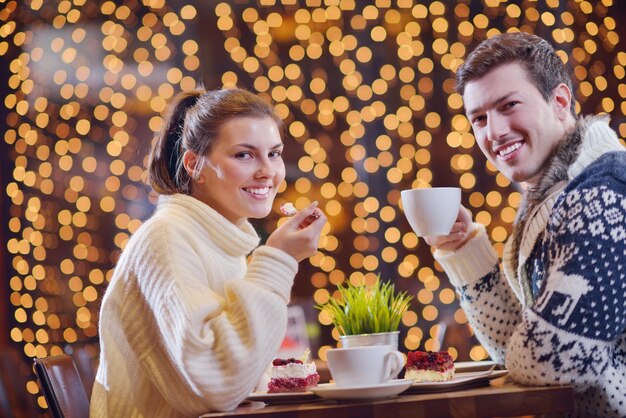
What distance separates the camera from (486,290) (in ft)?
5.44

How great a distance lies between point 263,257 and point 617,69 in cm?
285

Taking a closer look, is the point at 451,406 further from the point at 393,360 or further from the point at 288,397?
A: the point at 288,397

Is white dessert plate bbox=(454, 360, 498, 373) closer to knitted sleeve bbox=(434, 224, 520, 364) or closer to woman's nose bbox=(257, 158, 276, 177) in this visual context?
knitted sleeve bbox=(434, 224, 520, 364)

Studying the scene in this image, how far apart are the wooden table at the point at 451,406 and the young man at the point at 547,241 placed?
0.20ft

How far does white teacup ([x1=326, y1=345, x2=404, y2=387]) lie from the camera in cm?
124

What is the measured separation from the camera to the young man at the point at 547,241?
1288mm

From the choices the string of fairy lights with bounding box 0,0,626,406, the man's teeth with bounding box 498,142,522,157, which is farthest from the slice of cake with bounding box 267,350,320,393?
the string of fairy lights with bounding box 0,0,626,406

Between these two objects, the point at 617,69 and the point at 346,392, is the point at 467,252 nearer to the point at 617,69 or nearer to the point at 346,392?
the point at 346,392

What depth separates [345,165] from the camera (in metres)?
3.91

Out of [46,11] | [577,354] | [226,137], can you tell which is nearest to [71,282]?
[46,11]

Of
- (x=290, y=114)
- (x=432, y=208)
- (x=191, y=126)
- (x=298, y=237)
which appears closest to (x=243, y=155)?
(x=191, y=126)

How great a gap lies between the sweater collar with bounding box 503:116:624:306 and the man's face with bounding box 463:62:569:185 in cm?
4

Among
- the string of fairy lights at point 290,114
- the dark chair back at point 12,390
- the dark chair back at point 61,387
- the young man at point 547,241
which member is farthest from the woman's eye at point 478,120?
the string of fairy lights at point 290,114

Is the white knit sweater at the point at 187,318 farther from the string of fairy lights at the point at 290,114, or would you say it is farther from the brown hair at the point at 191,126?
the string of fairy lights at the point at 290,114
